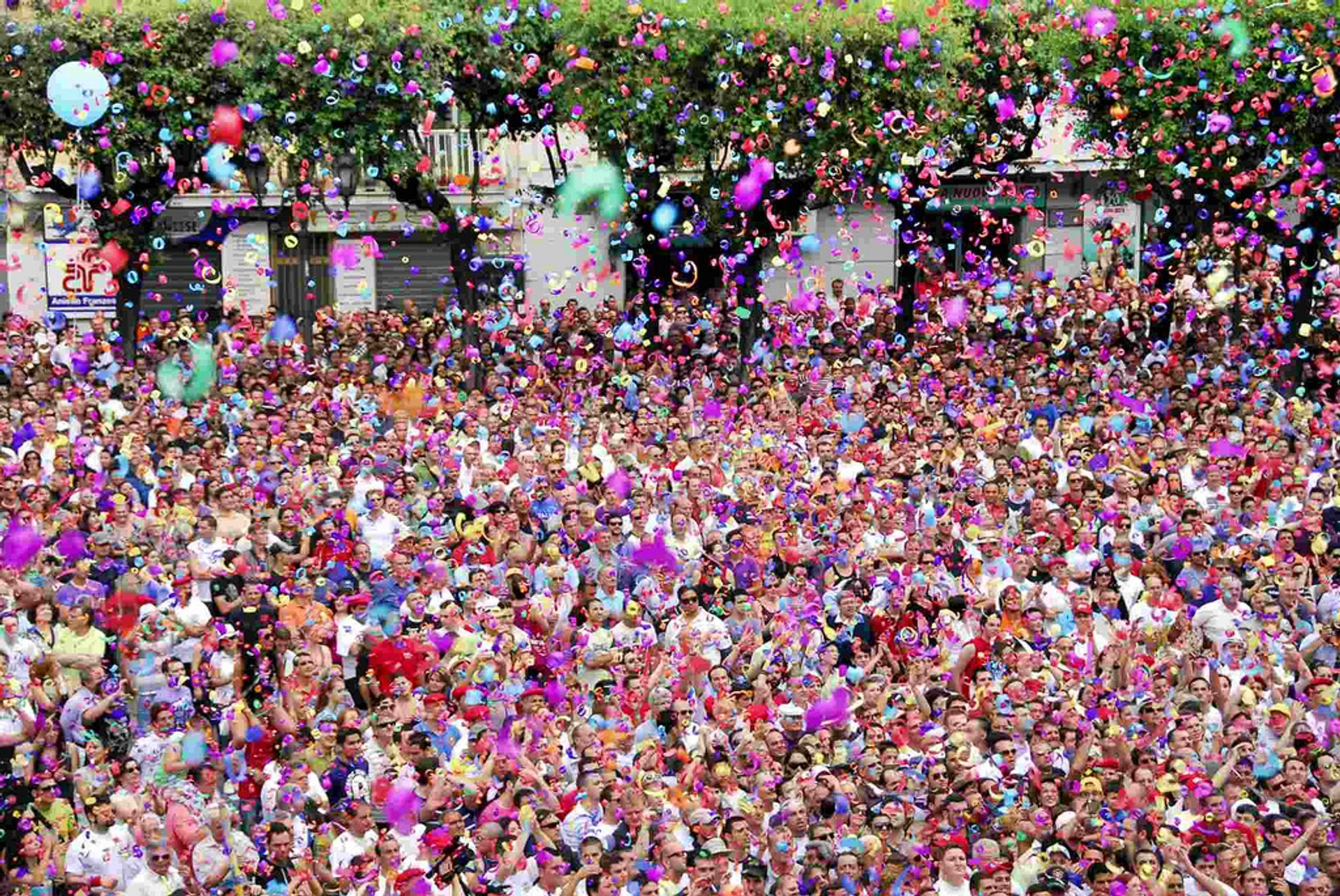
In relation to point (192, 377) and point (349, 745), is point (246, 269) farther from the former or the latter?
point (349, 745)

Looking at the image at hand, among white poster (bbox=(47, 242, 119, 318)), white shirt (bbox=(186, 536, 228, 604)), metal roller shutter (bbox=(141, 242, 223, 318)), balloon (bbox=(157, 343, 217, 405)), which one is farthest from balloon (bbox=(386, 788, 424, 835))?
metal roller shutter (bbox=(141, 242, 223, 318))

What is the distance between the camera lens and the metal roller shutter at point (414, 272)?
3059cm

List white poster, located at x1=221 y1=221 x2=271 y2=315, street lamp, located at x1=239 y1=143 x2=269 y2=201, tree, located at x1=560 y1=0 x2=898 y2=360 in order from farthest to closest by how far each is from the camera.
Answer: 1. white poster, located at x1=221 y1=221 x2=271 y2=315
2. street lamp, located at x1=239 y1=143 x2=269 y2=201
3. tree, located at x1=560 y1=0 x2=898 y2=360

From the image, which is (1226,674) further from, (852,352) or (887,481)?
(852,352)

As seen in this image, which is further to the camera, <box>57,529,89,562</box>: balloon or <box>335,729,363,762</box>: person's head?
<box>57,529,89,562</box>: balloon

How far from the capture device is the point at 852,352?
21.5 metres

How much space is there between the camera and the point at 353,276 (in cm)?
3064

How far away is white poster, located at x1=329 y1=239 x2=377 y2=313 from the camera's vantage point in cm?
3022

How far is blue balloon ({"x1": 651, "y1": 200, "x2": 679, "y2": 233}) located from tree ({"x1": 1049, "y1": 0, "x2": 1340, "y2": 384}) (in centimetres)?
441

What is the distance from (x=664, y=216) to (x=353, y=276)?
9369mm

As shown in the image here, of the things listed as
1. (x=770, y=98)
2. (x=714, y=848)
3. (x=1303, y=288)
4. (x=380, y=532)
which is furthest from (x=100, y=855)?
(x=1303, y=288)

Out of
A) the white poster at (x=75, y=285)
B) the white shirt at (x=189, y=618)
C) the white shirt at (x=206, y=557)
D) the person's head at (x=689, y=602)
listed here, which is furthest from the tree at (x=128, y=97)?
the person's head at (x=689, y=602)

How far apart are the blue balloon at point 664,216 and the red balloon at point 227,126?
14.3ft

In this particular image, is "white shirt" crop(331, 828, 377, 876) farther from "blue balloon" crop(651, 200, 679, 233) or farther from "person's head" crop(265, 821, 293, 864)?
"blue balloon" crop(651, 200, 679, 233)
